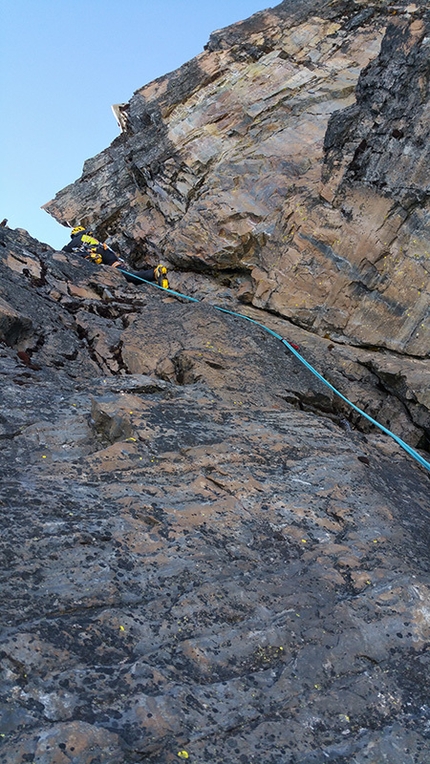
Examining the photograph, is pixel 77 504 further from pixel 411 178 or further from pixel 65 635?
pixel 411 178

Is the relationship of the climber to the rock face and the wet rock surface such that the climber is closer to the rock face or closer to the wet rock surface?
the rock face

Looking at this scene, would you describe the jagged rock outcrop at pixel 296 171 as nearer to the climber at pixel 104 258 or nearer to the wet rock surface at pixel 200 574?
the climber at pixel 104 258

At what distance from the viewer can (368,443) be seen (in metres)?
7.08

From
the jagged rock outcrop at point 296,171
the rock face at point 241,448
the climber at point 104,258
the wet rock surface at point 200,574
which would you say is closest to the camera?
the wet rock surface at point 200,574

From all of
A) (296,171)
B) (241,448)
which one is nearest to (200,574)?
(241,448)

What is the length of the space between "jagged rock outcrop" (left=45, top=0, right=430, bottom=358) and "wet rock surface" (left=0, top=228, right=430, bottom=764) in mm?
3064

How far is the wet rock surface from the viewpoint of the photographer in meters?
3.34

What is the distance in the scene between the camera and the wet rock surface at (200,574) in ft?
11.0

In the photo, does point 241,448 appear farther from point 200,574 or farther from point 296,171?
point 296,171

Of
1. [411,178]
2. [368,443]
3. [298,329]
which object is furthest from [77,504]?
[411,178]

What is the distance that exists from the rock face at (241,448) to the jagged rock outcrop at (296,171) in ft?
0.16

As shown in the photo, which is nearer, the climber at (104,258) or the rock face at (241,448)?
the rock face at (241,448)

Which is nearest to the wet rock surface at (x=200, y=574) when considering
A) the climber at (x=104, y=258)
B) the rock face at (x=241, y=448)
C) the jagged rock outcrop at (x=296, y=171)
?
the rock face at (x=241, y=448)

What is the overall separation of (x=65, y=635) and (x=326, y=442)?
385cm
